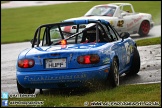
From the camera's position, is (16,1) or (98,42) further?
(16,1)

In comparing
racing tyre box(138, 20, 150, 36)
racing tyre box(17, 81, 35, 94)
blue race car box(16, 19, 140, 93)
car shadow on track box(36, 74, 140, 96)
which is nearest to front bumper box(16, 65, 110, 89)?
blue race car box(16, 19, 140, 93)

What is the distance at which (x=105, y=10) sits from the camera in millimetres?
20562

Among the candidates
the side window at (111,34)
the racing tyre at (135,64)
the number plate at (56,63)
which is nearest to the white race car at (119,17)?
the racing tyre at (135,64)

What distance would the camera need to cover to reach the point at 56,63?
8211 millimetres

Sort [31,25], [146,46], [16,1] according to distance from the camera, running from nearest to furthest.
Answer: [146,46]
[31,25]
[16,1]

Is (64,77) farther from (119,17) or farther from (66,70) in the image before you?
(119,17)

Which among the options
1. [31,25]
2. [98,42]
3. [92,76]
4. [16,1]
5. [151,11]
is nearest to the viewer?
[92,76]

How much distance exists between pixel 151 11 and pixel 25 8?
9.68 metres

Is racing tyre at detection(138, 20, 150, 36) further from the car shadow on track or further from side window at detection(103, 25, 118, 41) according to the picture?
the car shadow on track

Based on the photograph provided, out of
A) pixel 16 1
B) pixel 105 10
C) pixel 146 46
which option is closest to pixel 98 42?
pixel 146 46

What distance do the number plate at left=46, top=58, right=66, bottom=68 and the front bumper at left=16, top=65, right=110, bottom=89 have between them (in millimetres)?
108

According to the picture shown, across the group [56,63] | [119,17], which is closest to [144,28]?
[119,17]

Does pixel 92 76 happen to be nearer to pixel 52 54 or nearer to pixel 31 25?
pixel 52 54

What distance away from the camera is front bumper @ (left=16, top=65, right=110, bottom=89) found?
26.5 feet
